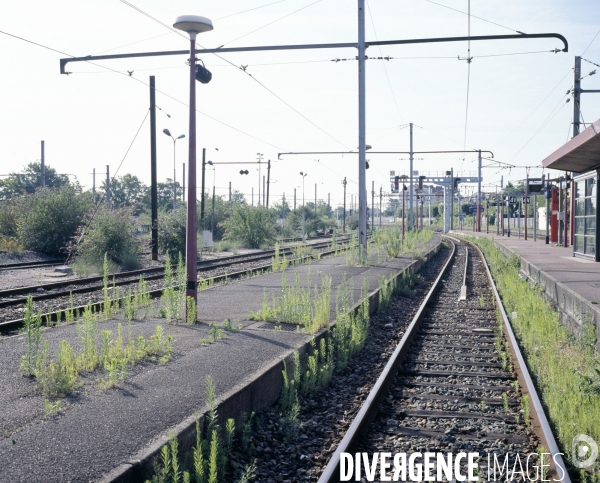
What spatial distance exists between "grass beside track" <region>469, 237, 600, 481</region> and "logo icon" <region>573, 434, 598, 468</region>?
0.06 meters

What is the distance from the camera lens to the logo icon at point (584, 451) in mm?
5286

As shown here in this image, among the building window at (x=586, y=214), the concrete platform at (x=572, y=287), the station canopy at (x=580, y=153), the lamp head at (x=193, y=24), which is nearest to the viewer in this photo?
the lamp head at (x=193, y=24)

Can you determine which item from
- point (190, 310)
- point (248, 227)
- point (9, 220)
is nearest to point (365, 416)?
point (190, 310)

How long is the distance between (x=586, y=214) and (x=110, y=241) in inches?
662

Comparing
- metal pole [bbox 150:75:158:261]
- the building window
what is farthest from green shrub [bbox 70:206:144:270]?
the building window

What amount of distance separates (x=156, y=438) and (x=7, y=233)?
104ft

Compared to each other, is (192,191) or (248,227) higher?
(192,191)

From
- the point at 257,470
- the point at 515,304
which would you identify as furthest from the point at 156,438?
the point at 515,304

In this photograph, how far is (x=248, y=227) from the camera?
43031mm

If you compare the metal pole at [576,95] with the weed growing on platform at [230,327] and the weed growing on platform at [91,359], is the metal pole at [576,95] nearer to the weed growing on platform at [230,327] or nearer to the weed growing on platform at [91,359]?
the weed growing on platform at [230,327]

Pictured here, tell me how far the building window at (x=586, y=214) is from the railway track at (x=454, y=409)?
10911 mm

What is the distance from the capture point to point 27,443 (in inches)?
192

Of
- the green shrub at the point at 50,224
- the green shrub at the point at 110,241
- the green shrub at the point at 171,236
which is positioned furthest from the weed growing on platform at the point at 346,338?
the green shrub at the point at 50,224

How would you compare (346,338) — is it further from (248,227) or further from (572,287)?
(248,227)
